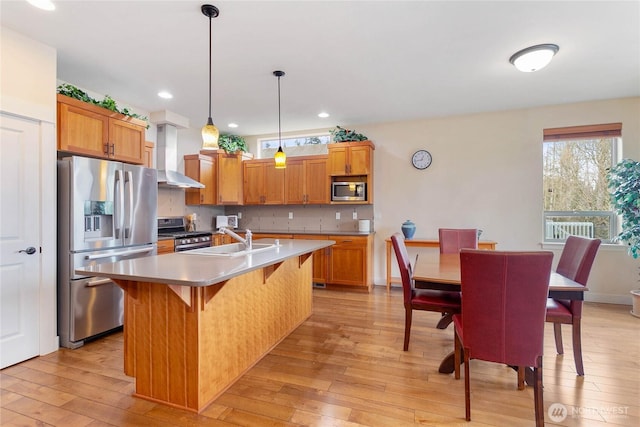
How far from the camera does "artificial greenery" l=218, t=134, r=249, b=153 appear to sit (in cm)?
515

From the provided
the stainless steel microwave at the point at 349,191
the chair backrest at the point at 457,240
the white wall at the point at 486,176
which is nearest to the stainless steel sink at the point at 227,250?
the chair backrest at the point at 457,240

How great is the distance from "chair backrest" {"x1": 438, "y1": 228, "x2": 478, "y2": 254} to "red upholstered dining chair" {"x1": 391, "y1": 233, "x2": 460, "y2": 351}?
0.90 metres

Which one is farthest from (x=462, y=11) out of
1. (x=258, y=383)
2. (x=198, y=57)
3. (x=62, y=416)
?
(x=62, y=416)

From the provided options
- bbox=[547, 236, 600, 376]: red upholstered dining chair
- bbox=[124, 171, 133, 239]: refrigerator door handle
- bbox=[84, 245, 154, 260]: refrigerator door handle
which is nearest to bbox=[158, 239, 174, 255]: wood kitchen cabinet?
bbox=[84, 245, 154, 260]: refrigerator door handle

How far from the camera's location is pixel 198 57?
2811 mm

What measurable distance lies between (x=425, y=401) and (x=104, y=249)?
120 inches

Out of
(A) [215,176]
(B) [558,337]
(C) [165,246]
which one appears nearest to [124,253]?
(C) [165,246]

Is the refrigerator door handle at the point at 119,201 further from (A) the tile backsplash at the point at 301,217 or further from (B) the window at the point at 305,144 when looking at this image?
(B) the window at the point at 305,144

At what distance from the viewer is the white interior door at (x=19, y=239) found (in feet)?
7.72

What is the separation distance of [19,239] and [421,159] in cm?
480

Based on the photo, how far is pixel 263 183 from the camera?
5.29m

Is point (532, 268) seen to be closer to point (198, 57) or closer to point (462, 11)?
point (462, 11)

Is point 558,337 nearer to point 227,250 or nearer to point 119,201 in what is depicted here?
point 227,250

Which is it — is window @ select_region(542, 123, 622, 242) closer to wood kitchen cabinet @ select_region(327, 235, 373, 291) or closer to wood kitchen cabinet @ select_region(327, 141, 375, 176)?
wood kitchen cabinet @ select_region(327, 141, 375, 176)
